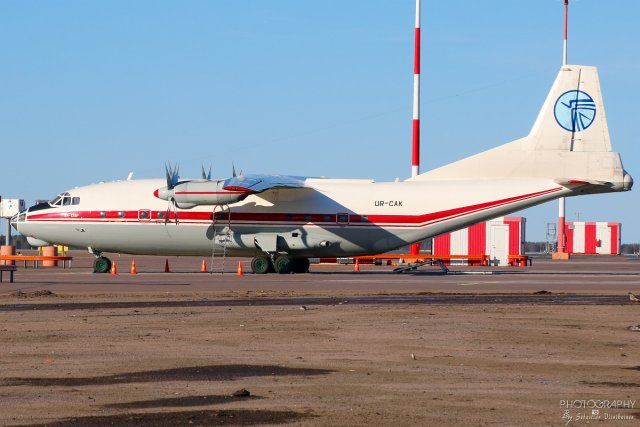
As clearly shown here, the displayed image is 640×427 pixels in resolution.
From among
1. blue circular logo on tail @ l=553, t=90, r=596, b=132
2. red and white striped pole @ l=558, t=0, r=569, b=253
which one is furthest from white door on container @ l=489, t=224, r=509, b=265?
blue circular logo on tail @ l=553, t=90, r=596, b=132

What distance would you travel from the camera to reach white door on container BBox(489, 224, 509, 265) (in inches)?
2808

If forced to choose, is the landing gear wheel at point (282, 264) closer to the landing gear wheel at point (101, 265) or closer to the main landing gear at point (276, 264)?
the main landing gear at point (276, 264)

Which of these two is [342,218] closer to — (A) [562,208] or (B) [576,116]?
(B) [576,116]

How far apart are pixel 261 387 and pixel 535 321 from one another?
1117 cm


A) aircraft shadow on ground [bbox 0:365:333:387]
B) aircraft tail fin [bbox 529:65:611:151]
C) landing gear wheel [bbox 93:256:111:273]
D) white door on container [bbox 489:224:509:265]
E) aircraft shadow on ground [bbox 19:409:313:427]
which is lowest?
aircraft shadow on ground [bbox 19:409:313:427]

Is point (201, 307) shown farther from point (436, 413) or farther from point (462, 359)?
point (436, 413)

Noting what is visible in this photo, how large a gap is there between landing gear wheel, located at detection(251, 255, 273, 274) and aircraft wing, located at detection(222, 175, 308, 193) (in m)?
3.98

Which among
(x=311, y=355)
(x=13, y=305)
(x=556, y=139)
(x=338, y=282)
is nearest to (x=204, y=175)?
(x=338, y=282)

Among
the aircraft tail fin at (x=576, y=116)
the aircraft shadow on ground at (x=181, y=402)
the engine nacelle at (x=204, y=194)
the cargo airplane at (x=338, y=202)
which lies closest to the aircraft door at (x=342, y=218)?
the cargo airplane at (x=338, y=202)

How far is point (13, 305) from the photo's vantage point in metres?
26.1

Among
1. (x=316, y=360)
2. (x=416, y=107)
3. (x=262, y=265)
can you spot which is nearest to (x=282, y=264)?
(x=262, y=265)

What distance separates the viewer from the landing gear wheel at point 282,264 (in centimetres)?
4747

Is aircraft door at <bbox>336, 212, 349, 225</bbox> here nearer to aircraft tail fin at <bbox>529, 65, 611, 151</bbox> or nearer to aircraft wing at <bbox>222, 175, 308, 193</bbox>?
aircraft wing at <bbox>222, 175, 308, 193</bbox>

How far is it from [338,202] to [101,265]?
1239 centimetres
